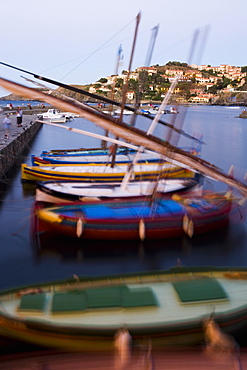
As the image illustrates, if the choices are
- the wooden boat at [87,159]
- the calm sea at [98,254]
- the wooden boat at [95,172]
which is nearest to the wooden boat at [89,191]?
the calm sea at [98,254]

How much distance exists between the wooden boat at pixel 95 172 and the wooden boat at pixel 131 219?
440cm

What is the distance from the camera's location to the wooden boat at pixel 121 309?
→ 25.5ft

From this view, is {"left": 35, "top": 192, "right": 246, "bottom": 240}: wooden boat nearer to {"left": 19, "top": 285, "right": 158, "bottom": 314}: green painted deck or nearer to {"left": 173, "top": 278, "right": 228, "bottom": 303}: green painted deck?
{"left": 173, "top": 278, "right": 228, "bottom": 303}: green painted deck

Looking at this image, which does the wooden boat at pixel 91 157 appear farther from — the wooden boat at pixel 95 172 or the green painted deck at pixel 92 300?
the green painted deck at pixel 92 300

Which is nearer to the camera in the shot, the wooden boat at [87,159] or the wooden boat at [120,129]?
the wooden boat at [120,129]

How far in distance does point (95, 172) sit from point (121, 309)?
45.4 feet

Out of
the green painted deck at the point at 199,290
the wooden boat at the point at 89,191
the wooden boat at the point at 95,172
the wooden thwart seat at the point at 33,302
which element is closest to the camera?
the wooden thwart seat at the point at 33,302

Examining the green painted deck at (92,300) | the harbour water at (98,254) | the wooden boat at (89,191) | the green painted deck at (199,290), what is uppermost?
the green painted deck at (199,290)

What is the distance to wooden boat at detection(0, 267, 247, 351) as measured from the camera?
778 centimetres

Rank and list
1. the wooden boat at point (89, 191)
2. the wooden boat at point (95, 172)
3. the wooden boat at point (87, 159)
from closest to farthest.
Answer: the wooden boat at point (89, 191), the wooden boat at point (95, 172), the wooden boat at point (87, 159)

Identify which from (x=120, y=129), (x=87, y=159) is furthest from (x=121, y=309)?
(x=87, y=159)

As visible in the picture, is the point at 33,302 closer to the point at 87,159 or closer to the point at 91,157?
the point at 87,159

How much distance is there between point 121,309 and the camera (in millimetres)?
8219

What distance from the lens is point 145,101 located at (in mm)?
170875
